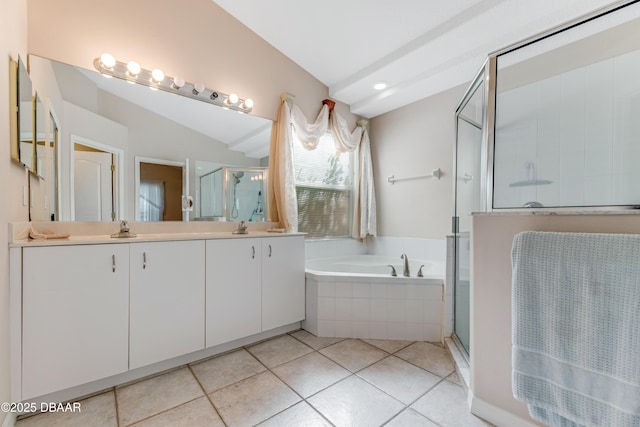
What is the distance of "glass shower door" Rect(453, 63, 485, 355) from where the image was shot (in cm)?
166

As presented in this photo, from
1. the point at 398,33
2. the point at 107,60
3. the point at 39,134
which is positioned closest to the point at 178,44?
the point at 107,60

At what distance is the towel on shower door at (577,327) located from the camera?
851 millimetres

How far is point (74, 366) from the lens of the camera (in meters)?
1.35

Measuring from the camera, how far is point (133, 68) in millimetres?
1812

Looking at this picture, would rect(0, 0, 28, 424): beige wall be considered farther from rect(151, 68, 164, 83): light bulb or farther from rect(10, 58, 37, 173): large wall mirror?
rect(151, 68, 164, 83): light bulb

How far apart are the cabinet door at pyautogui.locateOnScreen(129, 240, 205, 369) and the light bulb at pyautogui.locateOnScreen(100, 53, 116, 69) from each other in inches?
47.5

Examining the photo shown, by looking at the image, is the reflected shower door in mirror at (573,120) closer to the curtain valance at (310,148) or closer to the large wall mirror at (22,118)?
the curtain valance at (310,148)

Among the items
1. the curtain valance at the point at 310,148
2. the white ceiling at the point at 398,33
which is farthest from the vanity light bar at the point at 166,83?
the white ceiling at the point at 398,33

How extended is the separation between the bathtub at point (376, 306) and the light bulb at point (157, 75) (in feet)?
6.24

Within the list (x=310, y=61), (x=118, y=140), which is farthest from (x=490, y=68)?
(x=118, y=140)

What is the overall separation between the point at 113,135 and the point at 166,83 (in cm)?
55

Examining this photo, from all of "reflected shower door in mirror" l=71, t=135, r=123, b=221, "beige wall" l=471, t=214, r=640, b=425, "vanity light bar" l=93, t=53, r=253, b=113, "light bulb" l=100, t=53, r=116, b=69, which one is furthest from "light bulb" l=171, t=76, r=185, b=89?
"beige wall" l=471, t=214, r=640, b=425

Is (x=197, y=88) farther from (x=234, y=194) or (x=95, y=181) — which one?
(x=95, y=181)

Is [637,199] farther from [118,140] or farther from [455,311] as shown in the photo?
[118,140]
